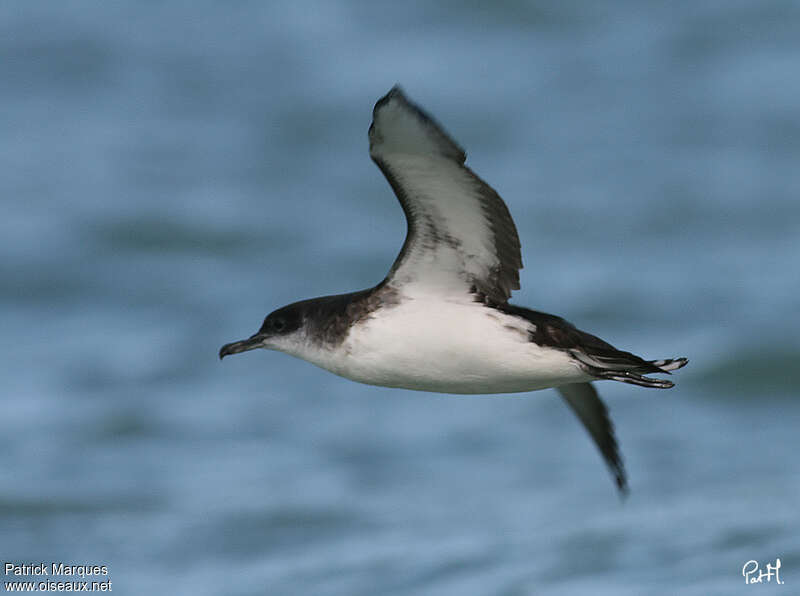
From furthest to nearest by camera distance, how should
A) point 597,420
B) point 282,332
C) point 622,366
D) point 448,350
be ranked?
point 597,420
point 282,332
point 448,350
point 622,366

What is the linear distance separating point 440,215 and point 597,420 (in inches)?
149

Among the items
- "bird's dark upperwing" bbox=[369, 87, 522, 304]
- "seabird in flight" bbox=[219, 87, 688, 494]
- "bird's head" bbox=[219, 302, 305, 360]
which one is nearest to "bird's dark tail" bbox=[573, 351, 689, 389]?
"seabird in flight" bbox=[219, 87, 688, 494]

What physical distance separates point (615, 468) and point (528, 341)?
345 centimetres

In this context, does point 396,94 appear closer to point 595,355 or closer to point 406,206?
point 406,206

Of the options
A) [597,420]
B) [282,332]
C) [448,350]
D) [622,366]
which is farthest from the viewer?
[597,420]

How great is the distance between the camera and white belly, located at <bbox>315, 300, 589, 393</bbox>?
10117mm

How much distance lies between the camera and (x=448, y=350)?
10.2 meters

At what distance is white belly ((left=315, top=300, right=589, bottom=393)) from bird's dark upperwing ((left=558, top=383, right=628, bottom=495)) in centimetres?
279

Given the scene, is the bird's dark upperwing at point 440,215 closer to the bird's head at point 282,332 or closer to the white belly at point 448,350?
the white belly at point 448,350

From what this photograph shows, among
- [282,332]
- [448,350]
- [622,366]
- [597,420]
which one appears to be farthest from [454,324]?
[597,420]

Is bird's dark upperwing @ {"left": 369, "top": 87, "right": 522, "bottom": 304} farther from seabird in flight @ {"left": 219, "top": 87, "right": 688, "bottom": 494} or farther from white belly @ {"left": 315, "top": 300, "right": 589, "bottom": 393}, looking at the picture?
white belly @ {"left": 315, "top": 300, "right": 589, "bottom": 393}

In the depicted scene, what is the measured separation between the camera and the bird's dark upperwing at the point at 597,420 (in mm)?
13031

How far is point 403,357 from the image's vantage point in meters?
10.2

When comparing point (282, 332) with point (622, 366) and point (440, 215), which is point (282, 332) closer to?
point (440, 215)
